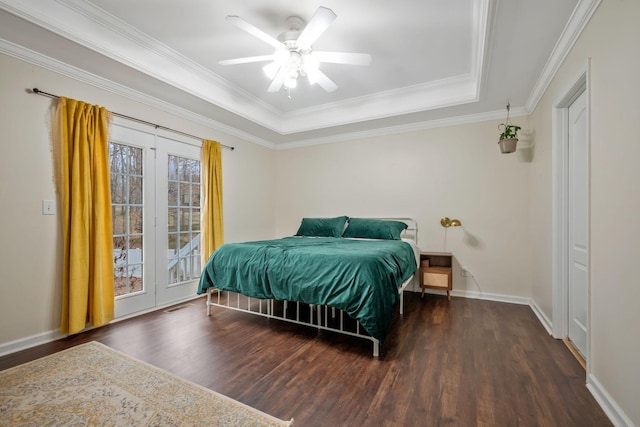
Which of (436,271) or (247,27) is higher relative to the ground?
(247,27)

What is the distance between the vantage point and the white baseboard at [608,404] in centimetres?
138

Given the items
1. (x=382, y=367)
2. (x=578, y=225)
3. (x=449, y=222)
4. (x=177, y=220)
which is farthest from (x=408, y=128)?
(x=177, y=220)

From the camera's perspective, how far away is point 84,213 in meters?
2.57

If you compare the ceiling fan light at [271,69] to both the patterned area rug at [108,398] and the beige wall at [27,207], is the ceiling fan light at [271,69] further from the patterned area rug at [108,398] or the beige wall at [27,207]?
the patterned area rug at [108,398]

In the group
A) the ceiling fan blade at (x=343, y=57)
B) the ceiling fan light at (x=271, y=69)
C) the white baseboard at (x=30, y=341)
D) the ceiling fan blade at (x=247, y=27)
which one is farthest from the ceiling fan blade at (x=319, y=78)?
the white baseboard at (x=30, y=341)

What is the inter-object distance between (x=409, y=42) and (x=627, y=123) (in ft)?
6.14

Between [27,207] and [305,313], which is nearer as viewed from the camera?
[27,207]

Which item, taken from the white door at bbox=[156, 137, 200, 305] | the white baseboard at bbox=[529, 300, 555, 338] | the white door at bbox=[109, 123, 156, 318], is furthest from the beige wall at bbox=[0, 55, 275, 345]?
the white baseboard at bbox=[529, 300, 555, 338]

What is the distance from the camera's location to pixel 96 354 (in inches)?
85.0

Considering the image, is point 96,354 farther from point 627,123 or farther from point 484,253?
point 484,253

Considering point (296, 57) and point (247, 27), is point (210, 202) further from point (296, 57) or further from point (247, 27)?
point (247, 27)

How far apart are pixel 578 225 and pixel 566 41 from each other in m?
1.42

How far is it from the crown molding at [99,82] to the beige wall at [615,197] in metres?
3.93

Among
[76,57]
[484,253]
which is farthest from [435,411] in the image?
[76,57]
